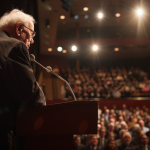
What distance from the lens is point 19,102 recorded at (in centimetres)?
67

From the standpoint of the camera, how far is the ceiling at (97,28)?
591 centimetres

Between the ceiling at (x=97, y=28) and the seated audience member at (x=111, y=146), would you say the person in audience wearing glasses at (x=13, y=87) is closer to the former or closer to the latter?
the seated audience member at (x=111, y=146)

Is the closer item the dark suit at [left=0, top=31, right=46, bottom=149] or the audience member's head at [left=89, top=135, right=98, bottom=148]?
the dark suit at [left=0, top=31, right=46, bottom=149]

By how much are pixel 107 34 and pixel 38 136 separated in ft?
27.1

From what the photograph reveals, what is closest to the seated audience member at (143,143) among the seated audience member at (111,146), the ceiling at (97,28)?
the seated audience member at (111,146)

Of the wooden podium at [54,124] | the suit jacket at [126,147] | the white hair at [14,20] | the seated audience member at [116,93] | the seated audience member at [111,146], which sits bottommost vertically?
the suit jacket at [126,147]

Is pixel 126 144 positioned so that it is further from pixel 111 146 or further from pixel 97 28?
pixel 97 28

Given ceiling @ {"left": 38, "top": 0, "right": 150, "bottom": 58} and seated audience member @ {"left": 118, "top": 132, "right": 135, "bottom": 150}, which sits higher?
ceiling @ {"left": 38, "top": 0, "right": 150, "bottom": 58}

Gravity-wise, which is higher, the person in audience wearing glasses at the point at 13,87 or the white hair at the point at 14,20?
the white hair at the point at 14,20

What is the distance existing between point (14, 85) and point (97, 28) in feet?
27.1

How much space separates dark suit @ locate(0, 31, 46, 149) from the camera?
65 cm

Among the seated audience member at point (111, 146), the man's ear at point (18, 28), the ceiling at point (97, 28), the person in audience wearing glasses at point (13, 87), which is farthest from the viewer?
the ceiling at point (97, 28)

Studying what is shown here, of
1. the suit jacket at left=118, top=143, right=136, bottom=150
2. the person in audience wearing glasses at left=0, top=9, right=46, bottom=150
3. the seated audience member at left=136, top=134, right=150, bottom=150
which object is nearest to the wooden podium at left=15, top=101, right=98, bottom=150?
the person in audience wearing glasses at left=0, top=9, right=46, bottom=150

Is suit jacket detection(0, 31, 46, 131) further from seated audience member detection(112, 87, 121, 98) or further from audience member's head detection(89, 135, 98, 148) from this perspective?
seated audience member detection(112, 87, 121, 98)
